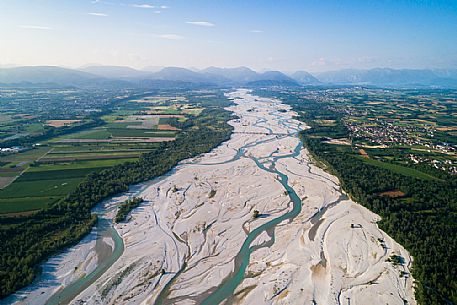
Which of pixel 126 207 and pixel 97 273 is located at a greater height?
pixel 126 207

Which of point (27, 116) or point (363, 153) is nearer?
point (363, 153)

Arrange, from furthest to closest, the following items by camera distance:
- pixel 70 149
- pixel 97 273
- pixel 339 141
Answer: pixel 339 141 < pixel 70 149 < pixel 97 273

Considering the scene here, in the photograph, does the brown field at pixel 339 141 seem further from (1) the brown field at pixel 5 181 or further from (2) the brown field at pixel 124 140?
(1) the brown field at pixel 5 181

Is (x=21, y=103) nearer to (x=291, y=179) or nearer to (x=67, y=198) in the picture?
(x=67, y=198)

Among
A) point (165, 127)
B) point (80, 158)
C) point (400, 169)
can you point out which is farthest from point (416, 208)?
point (165, 127)

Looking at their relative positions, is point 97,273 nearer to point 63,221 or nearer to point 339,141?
point 63,221

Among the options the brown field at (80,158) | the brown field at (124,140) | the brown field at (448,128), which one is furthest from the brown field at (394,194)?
the brown field at (448,128)

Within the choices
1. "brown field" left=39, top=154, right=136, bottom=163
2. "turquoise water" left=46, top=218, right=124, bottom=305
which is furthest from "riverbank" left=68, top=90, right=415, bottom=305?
"brown field" left=39, top=154, right=136, bottom=163
